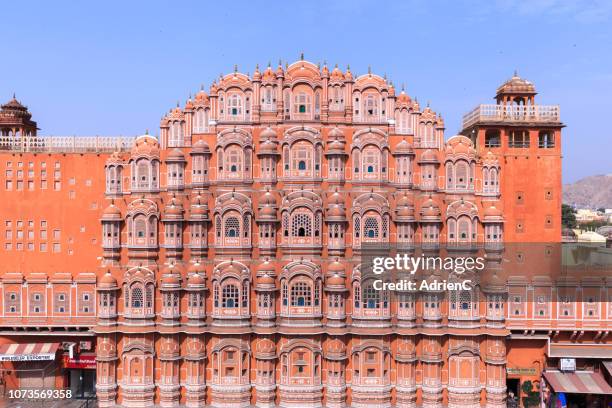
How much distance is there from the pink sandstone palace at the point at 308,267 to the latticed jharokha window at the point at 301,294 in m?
0.09

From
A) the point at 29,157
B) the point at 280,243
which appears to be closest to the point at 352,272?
the point at 280,243

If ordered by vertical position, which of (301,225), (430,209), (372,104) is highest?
(372,104)

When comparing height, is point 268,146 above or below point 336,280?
above

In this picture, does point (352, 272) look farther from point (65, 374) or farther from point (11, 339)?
point (11, 339)

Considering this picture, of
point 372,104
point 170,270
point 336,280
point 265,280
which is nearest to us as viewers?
point 336,280

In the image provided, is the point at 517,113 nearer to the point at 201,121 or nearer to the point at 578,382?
the point at 578,382

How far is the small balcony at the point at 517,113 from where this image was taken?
122 feet

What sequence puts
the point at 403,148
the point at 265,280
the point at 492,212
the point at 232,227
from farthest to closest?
the point at 403,148, the point at 492,212, the point at 232,227, the point at 265,280

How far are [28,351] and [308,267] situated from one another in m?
20.1

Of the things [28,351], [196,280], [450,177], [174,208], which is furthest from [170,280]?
[450,177]

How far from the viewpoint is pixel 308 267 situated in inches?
1303

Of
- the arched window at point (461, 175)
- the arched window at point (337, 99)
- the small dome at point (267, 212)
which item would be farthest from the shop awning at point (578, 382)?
the arched window at point (337, 99)

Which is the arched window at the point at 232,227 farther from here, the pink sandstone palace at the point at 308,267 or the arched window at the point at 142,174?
the arched window at the point at 142,174

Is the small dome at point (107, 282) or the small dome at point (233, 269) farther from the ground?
the small dome at point (233, 269)
